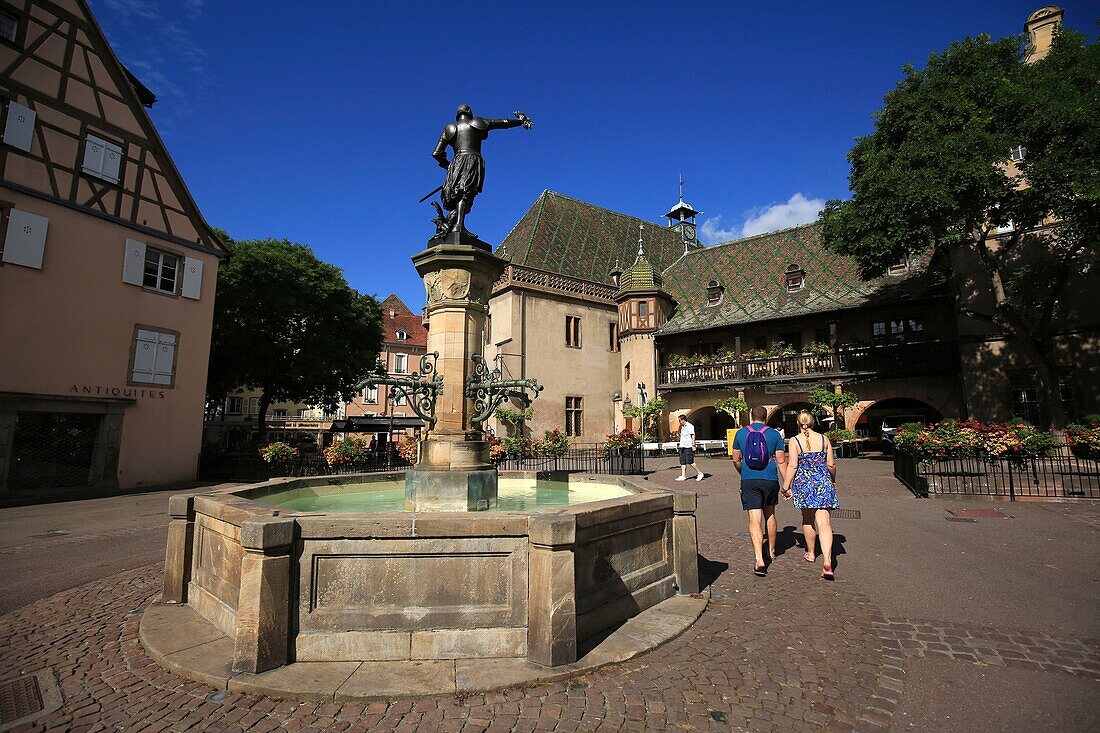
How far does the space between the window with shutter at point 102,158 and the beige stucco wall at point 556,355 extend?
49.8 feet

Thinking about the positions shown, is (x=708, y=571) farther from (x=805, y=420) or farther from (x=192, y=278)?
(x=192, y=278)

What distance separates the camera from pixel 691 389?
29484 mm

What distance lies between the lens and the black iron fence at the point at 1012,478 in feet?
37.1

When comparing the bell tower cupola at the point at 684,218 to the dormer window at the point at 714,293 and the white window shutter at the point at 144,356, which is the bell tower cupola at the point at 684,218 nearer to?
the dormer window at the point at 714,293

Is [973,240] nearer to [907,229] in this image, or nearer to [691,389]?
[907,229]

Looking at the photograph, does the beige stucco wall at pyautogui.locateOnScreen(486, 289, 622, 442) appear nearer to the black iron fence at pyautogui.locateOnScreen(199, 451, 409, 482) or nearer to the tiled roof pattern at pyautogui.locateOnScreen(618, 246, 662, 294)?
the tiled roof pattern at pyautogui.locateOnScreen(618, 246, 662, 294)

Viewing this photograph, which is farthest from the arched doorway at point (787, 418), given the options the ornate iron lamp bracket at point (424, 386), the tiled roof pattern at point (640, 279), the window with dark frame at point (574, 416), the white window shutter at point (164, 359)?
the white window shutter at point (164, 359)

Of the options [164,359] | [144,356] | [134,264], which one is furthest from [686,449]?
[134,264]

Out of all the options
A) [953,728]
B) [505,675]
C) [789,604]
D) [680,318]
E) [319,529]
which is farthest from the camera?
[680,318]

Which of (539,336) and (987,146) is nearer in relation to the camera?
(987,146)

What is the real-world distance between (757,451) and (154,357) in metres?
19.3

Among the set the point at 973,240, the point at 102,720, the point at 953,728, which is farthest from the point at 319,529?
the point at 973,240

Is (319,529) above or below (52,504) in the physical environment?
above

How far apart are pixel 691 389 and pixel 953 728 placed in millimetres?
27029
